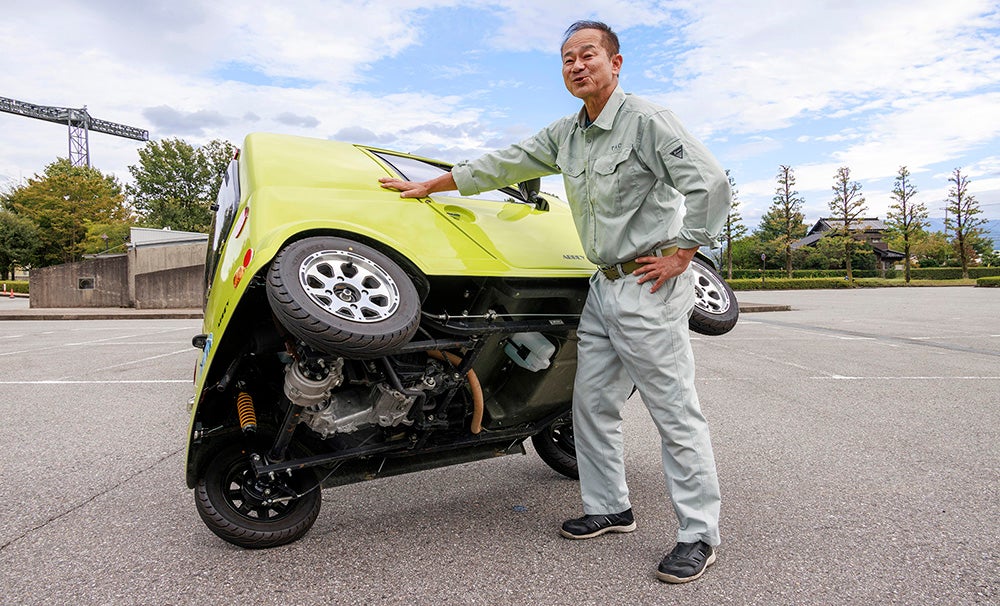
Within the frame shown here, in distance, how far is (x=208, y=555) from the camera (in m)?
2.62

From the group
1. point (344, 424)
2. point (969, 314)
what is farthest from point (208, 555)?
point (969, 314)

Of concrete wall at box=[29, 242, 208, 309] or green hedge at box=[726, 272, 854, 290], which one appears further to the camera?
green hedge at box=[726, 272, 854, 290]

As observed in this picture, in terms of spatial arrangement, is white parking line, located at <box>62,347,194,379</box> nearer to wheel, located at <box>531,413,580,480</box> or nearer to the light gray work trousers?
wheel, located at <box>531,413,580,480</box>

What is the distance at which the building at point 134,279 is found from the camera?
22250 mm

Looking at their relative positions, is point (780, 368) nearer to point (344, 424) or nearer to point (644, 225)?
point (644, 225)

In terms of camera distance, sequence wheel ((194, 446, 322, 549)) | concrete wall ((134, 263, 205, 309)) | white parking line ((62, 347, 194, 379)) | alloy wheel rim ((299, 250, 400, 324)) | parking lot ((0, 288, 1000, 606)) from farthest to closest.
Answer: concrete wall ((134, 263, 205, 309))
white parking line ((62, 347, 194, 379))
wheel ((194, 446, 322, 549))
parking lot ((0, 288, 1000, 606))
alloy wheel rim ((299, 250, 400, 324))

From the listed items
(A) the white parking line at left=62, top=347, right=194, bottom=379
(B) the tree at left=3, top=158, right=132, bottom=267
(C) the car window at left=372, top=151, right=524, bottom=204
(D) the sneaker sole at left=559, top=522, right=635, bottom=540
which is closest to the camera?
(D) the sneaker sole at left=559, top=522, right=635, bottom=540

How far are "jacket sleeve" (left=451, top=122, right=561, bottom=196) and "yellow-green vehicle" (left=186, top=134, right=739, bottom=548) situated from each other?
5.0 inches

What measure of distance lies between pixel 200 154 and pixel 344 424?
4832 cm

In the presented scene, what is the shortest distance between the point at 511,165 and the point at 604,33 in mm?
678

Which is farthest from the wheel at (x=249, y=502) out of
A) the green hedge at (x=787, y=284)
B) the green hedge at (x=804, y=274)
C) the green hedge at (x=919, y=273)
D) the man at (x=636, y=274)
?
the green hedge at (x=919, y=273)

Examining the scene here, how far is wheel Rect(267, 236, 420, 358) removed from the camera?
1.94m

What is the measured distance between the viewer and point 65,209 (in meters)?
40.6

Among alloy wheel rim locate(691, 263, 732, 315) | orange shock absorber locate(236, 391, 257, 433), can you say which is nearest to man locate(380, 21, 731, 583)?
alloy wheel rim locate(691, 263, 732, 315)
